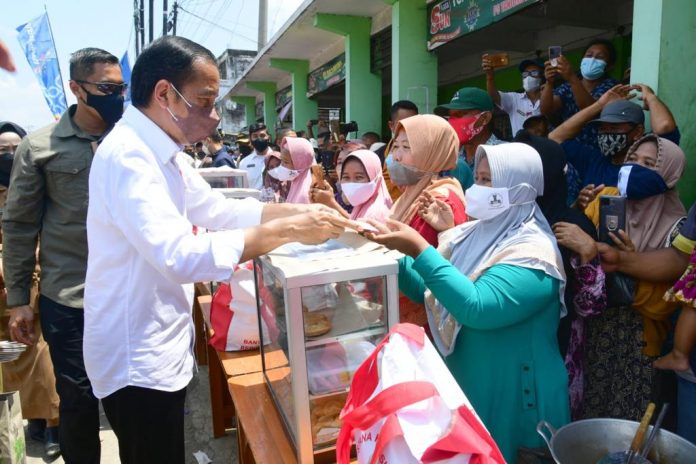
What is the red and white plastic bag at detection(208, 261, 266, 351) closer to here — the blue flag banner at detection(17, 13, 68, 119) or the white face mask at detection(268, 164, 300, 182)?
the white face mask at detection(268, 164, 300, 182)

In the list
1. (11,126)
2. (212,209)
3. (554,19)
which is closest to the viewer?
(212,209)

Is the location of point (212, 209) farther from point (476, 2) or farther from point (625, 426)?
point (476, 2)

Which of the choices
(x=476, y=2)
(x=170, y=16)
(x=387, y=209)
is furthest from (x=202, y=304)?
(x=170, y=16)

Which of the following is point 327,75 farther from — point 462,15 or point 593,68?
point 593,68

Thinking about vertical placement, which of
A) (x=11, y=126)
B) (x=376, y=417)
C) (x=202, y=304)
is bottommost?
(x=202, y=304)

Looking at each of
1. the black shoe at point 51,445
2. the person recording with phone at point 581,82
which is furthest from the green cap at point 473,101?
the black shoe at point 51,445

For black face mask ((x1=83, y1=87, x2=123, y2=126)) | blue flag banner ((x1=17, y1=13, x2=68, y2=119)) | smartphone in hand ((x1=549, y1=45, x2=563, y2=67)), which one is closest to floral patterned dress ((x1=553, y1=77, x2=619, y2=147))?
smartphone in hand ((x1=549, y1=45, x2=563, y2=67))

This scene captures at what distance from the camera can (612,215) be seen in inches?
76.2

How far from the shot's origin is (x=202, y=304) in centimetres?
300

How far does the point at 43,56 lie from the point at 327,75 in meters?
4.84

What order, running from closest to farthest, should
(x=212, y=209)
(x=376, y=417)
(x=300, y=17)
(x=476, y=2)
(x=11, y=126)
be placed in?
(x=376, y=417)
(x=212, y=209)
(x=11, y=126)
(x=476, y=2)
(x=300, y=17)

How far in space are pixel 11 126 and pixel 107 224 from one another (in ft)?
8.85

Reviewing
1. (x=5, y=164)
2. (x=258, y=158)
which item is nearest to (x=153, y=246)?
(x=5, y=164)

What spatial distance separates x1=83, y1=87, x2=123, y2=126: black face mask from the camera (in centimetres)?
227
